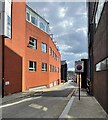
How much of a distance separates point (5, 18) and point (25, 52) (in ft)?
28.8

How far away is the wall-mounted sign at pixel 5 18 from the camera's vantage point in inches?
820

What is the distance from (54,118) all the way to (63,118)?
0.37 m

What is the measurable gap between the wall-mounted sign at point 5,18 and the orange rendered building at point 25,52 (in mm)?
1108

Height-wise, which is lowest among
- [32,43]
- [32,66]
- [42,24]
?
A: [32,66]

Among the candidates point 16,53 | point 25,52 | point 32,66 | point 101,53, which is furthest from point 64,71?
point 101,53

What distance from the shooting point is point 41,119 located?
9.79 m

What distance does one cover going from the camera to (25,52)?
29.6 meters

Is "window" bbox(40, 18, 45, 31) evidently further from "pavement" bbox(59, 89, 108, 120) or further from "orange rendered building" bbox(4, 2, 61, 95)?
"pavement" bbox(59, 89, 108, 120)

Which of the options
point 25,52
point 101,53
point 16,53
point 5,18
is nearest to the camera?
point 101,53

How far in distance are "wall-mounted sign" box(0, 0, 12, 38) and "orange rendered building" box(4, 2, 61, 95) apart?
3.64 feet

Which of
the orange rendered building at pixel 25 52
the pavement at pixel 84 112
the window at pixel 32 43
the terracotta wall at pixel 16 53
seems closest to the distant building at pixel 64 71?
the orange rendered building at pixel 25 52

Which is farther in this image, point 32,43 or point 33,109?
point 32,43

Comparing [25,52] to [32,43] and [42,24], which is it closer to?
[32,43]

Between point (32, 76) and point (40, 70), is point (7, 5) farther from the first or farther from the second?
point (40, 70)
